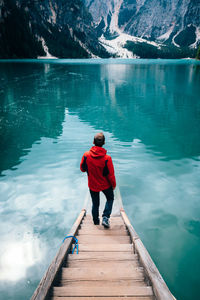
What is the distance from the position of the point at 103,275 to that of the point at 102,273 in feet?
0.20

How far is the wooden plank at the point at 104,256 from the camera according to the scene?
3.62 metres

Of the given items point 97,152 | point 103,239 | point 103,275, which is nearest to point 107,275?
point 103,275

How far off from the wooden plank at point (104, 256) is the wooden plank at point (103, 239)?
2.12 ft

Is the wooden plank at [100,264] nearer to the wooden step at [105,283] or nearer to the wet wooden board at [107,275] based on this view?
the wet wooden board at [107,275]

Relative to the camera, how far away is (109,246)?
13.3 ft

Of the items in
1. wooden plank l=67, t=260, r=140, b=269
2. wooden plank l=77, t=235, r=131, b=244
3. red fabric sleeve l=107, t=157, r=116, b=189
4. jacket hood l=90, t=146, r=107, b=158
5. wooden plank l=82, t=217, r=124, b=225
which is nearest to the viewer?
wooden plank l=67, t=260, r=140, b=269

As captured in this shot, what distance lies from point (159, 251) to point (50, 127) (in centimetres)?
1364

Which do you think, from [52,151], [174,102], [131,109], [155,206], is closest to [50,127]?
[52,151]

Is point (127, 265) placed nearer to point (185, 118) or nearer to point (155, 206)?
point (155, 206)

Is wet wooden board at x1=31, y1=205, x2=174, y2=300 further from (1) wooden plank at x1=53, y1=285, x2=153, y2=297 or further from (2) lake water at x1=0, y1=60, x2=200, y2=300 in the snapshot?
(2) lake water at x1=0, y1=60, x2=200, y2=300

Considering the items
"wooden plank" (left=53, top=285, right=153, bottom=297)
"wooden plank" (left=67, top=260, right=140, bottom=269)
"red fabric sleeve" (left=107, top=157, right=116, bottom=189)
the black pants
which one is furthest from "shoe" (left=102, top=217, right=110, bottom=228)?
"wooden plank" (left=53, top=285, right=153, bottom=297)

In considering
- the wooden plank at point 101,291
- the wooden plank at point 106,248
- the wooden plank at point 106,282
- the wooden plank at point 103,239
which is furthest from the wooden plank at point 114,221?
the wooden plank at point 101,291

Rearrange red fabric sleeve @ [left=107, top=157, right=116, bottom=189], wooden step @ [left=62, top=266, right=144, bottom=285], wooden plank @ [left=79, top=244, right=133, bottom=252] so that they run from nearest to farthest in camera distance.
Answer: wooden step @ [left=62, top=266, right=144, bottom=285] → wooden plank @ [left=79, top=244, right=133, bottom=252] → red fabric sleeve @ [left=107, top=157, right=116, bottom=189]

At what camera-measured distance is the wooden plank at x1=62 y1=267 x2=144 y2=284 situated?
10.2 feet
